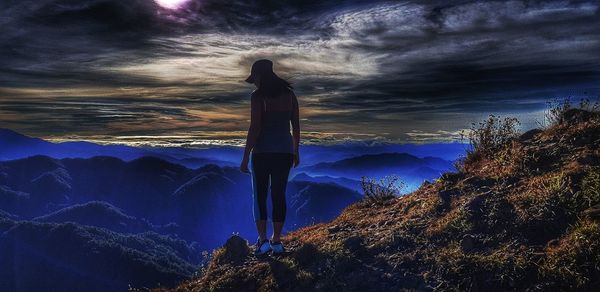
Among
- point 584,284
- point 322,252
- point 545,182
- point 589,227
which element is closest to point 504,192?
point 545,182

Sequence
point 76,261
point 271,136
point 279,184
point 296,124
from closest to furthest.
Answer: point 271,136 → point 279,184 → point 296,124 → point 76,261

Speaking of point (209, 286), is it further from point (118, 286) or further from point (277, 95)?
point (118, 286)

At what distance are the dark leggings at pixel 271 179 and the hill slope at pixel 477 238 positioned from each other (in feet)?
2.35

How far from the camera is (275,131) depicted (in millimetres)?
7391

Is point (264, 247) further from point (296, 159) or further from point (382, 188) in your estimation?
point (382, 188)

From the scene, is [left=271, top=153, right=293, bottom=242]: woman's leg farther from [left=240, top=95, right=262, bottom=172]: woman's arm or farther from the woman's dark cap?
the woman's dark cap

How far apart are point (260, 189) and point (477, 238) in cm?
307

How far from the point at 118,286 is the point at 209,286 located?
142284 mm

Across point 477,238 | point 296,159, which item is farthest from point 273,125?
point 477,238

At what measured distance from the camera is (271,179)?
25.0 ft

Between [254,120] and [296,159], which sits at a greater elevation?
[254,120]

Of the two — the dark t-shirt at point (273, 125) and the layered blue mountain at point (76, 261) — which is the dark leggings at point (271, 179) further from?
the layered blue mountain at point (76, 261)

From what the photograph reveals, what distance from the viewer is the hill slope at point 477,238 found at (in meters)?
5.54

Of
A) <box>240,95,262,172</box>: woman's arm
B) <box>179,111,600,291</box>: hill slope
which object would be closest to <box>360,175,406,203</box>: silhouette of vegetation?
<box>179,111,600,291</box>: hill slope
